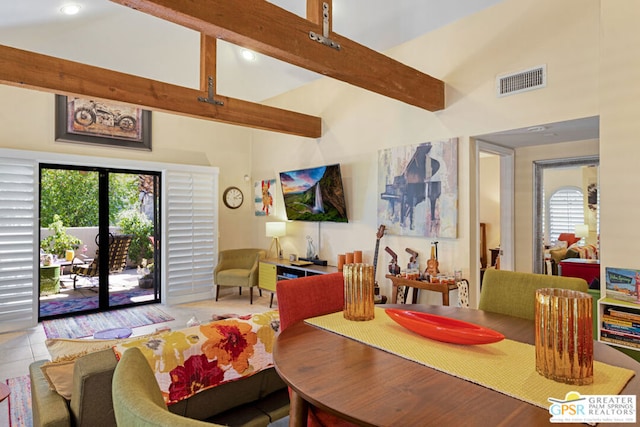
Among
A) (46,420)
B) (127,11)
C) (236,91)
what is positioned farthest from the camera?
(236,91)

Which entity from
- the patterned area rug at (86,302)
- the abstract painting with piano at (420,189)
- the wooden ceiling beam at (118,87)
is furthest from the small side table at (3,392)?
the abstract painting with piano at (420,189)

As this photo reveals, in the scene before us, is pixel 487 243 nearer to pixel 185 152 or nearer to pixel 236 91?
pixel 236 91

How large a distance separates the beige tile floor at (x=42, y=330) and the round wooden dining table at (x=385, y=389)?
254 cm

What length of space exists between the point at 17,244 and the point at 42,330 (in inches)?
43.2

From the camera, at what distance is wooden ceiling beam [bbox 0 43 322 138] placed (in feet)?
9.55

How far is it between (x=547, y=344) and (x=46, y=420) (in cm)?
174

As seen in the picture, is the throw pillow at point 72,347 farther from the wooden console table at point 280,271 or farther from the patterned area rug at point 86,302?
the patterned area rug at point 86,302

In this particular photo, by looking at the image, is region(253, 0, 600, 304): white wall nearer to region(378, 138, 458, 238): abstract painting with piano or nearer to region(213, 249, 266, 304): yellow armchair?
region(378, 138, 458, 238): abstract painting with piano

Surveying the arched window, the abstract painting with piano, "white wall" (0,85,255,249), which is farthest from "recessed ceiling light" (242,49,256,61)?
the arched window

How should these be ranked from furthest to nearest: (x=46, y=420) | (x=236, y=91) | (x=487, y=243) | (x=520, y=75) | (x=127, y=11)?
(x=487, y=243)
(x=236, y=91)
(x=127, y=11)
(x=520, y=75)
(x=46, y=420)

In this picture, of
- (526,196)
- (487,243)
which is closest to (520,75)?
(526,196)

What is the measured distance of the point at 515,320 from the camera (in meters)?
1.60

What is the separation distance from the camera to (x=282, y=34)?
2.30m

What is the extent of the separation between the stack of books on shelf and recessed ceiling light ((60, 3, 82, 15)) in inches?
205
